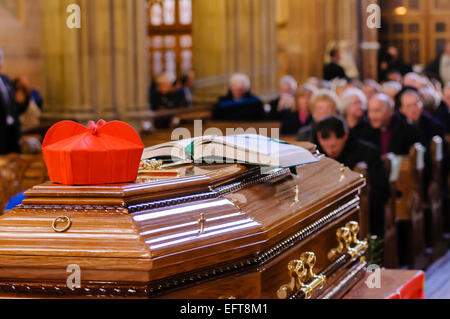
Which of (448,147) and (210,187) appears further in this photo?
(448,147)

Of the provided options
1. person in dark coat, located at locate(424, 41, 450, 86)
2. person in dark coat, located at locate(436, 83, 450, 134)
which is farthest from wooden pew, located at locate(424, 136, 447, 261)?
person in dark coat, located at locate(424, 41, 450, 86)

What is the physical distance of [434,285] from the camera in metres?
6.57

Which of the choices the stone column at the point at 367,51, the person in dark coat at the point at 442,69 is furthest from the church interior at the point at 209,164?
the person in dark coat at the point at 442,69

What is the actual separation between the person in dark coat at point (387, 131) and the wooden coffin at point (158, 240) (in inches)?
208

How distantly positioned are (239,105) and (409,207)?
4.70m

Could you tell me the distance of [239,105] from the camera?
11430 millimetres

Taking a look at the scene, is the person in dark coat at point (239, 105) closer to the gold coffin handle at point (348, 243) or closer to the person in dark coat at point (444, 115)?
the person in dark coat at point (444, 115)

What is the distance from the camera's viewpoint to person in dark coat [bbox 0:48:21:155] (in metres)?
7.66

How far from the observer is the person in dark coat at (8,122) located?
25.1ft

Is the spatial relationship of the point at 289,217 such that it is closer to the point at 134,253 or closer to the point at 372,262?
the point at 134,253

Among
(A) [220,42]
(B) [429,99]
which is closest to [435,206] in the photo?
(B) [429,99]

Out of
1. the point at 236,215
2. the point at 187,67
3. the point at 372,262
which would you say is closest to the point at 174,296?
the point at 236,215

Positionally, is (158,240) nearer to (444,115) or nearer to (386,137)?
(386,137)

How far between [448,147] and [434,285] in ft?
7.85
